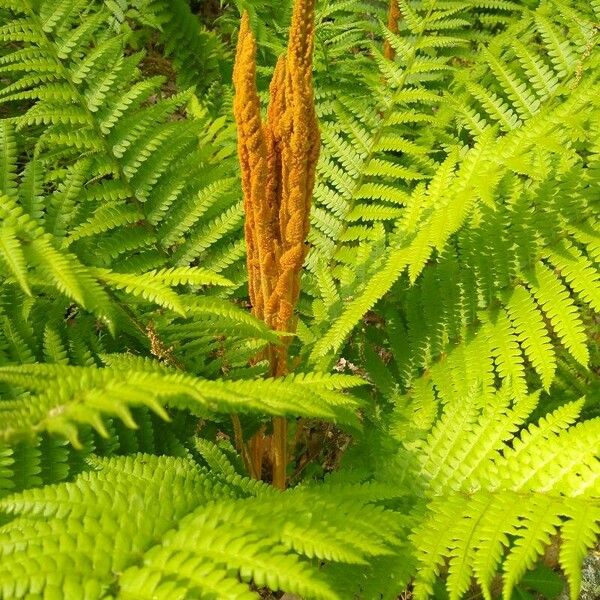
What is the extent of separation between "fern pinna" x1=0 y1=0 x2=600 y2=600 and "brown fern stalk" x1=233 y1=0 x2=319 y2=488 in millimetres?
12

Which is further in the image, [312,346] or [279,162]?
[312,346]

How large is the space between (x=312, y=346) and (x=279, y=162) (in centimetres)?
70

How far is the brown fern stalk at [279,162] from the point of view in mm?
1336

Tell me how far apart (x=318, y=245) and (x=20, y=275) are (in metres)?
1.33

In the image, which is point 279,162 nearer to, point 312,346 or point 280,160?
point 280,160

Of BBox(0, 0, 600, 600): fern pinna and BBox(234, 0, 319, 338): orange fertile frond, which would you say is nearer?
BBox(0, 0, 600, 600): fern pinna

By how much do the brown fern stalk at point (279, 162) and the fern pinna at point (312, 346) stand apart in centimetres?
1

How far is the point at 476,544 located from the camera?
4.43ft

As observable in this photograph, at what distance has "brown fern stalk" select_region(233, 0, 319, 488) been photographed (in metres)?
1.34

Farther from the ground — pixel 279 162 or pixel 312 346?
pixel 279 162

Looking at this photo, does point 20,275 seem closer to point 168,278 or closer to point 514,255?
point 168,278

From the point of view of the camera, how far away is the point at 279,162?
157 centimetres

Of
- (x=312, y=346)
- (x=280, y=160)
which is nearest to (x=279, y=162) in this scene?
(x=280, y=160)

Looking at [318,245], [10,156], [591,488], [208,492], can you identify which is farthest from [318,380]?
[10,156]
